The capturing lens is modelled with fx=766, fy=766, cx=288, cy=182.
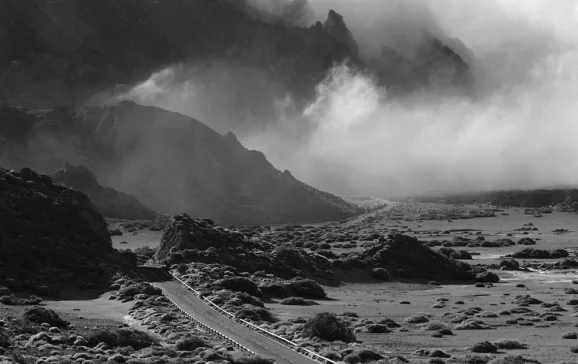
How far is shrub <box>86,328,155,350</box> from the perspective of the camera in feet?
178

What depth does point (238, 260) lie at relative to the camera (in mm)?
120750

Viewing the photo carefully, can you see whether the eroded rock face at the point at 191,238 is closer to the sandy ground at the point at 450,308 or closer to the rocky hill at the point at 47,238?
the rocky hill at the point at 47,238

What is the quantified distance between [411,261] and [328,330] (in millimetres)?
68769

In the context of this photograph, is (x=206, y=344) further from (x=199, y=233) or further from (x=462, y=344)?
(x=199, y=233)

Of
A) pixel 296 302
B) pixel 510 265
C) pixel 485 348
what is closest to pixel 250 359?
pixel 485 348

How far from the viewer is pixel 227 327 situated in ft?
221

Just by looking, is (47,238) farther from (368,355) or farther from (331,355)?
(368,355)

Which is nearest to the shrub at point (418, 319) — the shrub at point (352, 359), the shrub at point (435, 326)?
the shrub at point (435, 326)

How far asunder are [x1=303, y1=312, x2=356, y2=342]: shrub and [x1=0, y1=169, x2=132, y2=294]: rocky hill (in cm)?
4036

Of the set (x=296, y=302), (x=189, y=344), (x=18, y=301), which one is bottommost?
(x=296, y=302)

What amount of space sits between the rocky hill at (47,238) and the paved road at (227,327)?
10.0 m

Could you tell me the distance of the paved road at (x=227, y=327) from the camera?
53625 millimetres

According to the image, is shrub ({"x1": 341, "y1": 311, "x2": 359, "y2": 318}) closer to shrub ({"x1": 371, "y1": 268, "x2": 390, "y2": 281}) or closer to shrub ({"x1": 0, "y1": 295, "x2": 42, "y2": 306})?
shrub ({"x1": 0, "y1": 295, "x2": 42, "y2": 306})

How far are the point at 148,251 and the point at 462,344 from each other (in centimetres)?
8903
